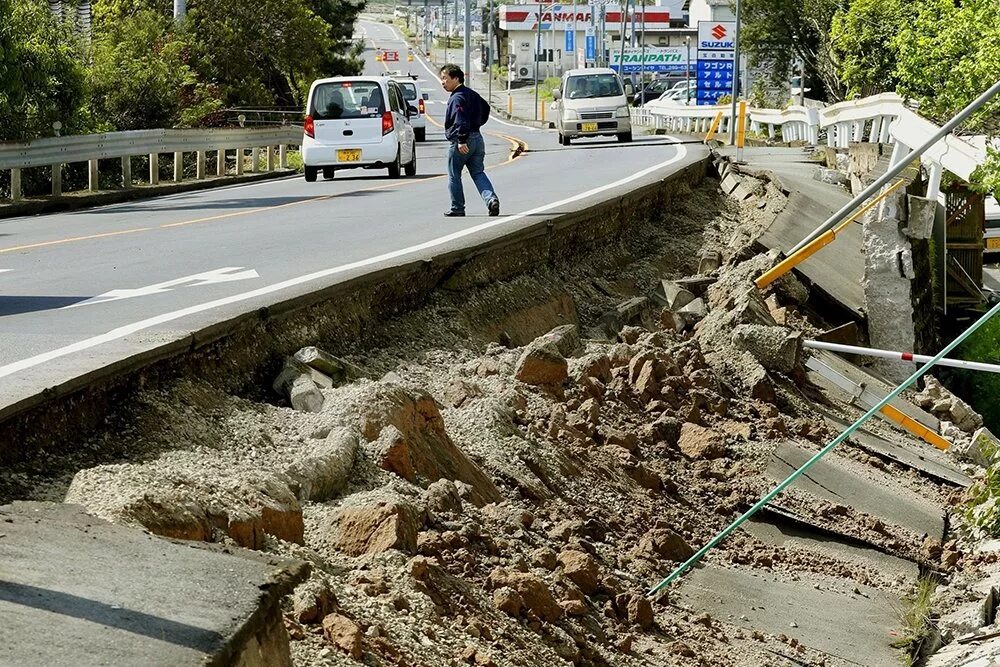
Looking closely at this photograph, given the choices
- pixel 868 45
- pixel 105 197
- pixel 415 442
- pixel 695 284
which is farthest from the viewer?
pixel 868 45

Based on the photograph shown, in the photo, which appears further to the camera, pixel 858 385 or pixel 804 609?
pixel 858 385

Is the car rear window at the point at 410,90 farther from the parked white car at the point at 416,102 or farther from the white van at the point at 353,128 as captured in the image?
the white van at the point at 353,128

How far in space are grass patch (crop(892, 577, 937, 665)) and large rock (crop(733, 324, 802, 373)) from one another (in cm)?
393

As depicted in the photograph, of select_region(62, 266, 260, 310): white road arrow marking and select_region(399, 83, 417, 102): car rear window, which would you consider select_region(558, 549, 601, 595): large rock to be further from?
select_region(399, 83, 417, 102): car rear window

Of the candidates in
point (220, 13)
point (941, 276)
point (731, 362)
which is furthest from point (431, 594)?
point (220, 13)

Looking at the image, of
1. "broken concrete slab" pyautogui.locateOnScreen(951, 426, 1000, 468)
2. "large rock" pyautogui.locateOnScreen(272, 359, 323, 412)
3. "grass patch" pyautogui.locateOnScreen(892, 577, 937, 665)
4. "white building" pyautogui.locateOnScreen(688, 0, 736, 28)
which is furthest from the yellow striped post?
"white building" pyautogui.locateOnScreen(688, 0, 736, 28)

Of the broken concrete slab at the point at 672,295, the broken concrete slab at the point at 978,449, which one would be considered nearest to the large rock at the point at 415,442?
the broken concrete slab at the point at 978,449

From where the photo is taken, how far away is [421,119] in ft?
164

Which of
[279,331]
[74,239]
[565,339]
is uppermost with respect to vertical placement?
[74,239]

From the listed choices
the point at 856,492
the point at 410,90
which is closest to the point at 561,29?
the point at 410,90

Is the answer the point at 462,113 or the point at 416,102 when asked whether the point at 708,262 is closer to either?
the point at 462,113

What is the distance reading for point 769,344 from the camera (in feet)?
43.6

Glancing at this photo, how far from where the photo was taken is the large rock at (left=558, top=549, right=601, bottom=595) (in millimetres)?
7086

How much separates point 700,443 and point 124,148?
15.0 meters
